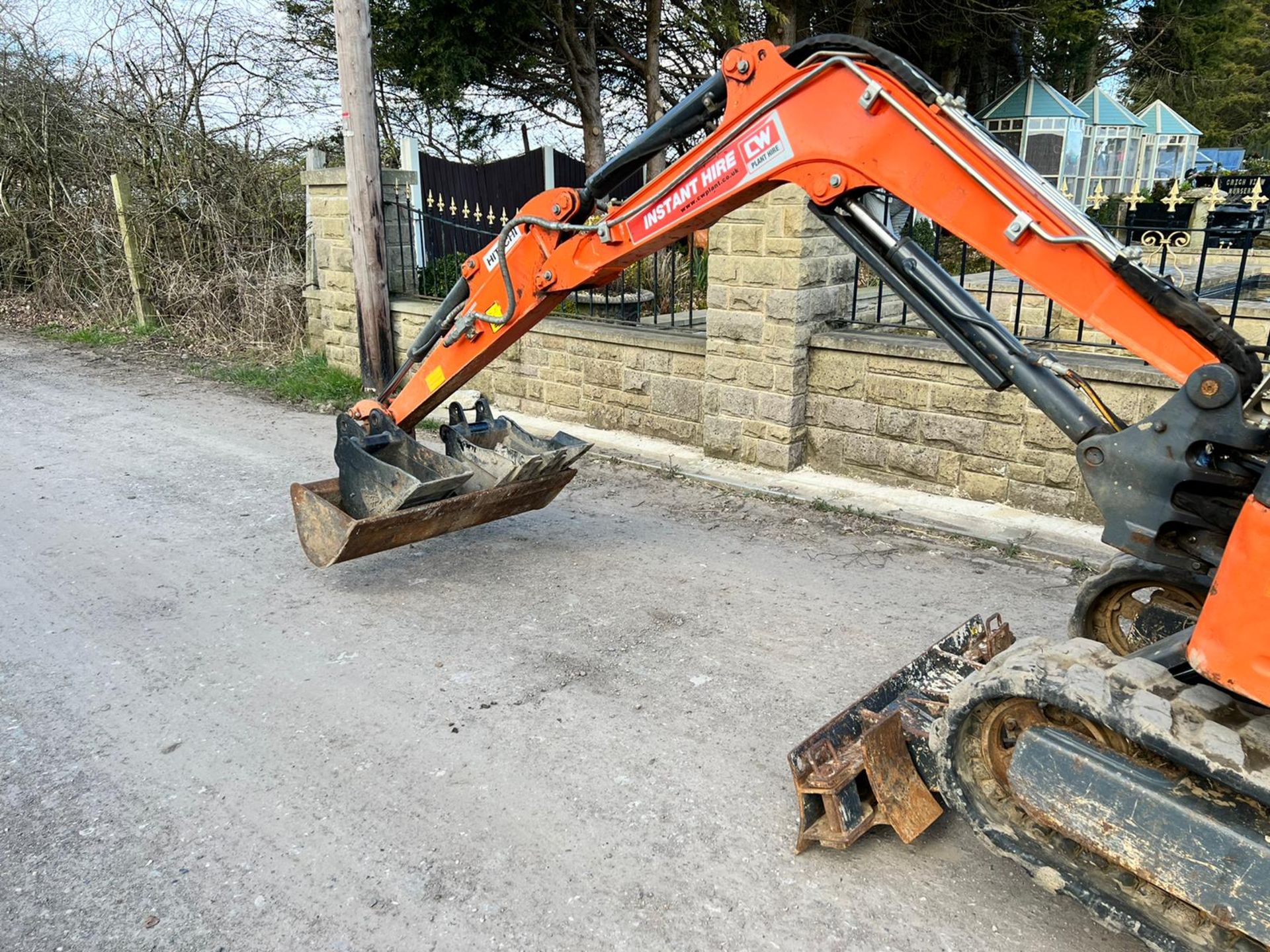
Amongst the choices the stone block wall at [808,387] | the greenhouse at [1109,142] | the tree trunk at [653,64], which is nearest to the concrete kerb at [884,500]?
the stone block wall at [808,387]

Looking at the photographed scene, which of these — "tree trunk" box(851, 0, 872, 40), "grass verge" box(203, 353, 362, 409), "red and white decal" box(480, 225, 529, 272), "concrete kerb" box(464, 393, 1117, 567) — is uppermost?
"tree trunk" box(851, 0, 872, 40)

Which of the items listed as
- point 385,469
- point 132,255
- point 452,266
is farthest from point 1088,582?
point 132,255

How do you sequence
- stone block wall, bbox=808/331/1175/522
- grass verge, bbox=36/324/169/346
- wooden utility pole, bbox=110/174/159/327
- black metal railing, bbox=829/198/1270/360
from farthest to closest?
wooden utility pole, bbox=110/174/159/327 → grass verge, bbox=36/324/169/346 → stone block wall, bbox=808/331/1175/522 → black metal railing, bbox=829/198/1270/360

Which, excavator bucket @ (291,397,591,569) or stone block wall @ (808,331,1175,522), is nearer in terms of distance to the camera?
excavator bucket @ (291,397,591,569)

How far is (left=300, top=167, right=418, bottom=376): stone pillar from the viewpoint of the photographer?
8.92 meters

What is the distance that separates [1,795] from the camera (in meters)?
3.18

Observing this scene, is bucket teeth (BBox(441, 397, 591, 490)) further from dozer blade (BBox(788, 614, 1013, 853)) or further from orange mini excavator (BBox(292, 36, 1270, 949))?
dozer blade (BBox(788, 614, 1013, 853))

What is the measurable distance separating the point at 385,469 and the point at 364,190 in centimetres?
481

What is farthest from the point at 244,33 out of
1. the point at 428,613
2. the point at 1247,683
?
the point at 1247,683

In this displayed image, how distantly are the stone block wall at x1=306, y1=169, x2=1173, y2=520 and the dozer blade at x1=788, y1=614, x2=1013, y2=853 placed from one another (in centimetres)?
313

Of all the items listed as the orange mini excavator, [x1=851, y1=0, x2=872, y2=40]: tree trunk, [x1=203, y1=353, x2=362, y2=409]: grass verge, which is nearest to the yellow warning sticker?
the orange mini excavator

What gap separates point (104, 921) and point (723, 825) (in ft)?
6.12

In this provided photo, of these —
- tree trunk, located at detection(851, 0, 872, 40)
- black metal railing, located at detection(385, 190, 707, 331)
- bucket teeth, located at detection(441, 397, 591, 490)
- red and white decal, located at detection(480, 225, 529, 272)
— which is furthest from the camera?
tree trunk, located at detection(851, 0, 872, 40)

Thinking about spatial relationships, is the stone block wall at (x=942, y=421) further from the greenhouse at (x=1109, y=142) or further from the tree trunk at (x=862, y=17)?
the greenhouse at (x=1109, y=142)
